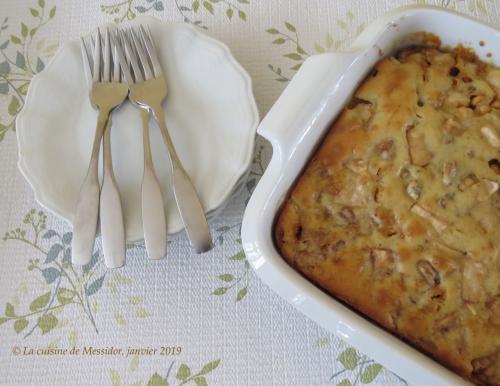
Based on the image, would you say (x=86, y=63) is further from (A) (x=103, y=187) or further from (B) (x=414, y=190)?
(B) (x=414, y=190)

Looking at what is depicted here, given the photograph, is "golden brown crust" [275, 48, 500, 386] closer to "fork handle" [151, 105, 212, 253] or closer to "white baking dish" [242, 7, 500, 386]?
"white baking dish" [242, 7, 500, 386]

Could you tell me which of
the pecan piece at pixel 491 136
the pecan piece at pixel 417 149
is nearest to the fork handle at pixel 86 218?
the pecan piece at pixel 417 149

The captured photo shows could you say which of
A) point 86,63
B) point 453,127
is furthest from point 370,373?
point 86,63

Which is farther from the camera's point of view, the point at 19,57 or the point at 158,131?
the point at 19,57

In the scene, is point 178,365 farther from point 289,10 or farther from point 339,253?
point 289,10

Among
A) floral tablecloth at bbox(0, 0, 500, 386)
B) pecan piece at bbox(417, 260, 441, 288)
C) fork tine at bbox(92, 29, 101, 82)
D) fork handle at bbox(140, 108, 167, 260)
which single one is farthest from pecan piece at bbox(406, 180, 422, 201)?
fork tine at bbox(92, 29, 101, 82)

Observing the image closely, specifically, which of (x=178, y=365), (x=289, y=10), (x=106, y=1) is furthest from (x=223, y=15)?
(x=178, y=365)
